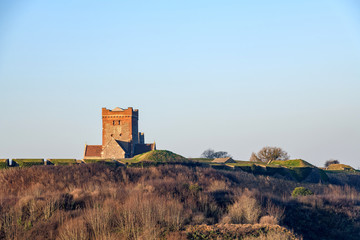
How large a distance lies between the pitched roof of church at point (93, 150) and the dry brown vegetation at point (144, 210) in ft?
168

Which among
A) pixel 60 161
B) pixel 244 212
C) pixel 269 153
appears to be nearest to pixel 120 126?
pixel 269 153

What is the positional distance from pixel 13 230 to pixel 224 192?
14.2 metres

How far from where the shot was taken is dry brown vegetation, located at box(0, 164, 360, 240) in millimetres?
16797

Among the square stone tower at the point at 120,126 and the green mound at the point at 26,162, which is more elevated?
the square stone tower at the point at 120,126

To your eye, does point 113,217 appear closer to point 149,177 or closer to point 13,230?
point 13,230

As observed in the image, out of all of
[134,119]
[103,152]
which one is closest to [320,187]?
[103,152]

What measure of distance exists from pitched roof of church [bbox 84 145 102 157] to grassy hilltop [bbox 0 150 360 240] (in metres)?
45.9

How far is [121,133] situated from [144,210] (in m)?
70.2

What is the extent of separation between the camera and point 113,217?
58.7 ft

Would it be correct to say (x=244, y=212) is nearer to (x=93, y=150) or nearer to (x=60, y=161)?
(x=60, y=161)

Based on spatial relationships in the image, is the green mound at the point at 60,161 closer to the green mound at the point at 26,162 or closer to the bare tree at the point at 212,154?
the green mound at the point at 26,162

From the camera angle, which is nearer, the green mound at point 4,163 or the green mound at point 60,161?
the green mound at point 4,163

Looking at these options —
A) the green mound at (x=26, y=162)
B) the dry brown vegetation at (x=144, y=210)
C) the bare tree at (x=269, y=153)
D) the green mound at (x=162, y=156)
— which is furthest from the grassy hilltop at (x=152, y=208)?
the bare tree at (x=269, y=153)

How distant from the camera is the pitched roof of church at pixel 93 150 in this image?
277 feet
